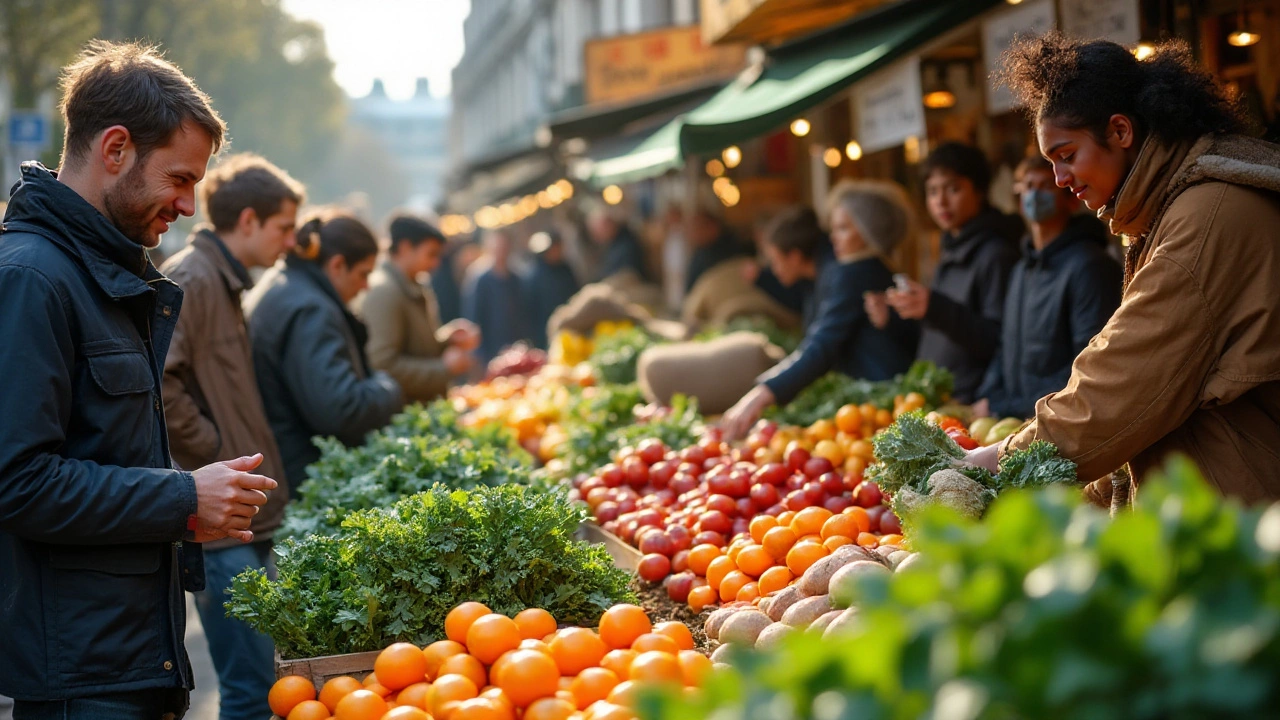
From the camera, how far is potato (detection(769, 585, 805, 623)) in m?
2.86

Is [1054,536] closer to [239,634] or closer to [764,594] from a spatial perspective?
[764,594]

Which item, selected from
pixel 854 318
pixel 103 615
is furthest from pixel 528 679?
pixel 854 318

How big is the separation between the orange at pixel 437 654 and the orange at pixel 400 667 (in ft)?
0.05

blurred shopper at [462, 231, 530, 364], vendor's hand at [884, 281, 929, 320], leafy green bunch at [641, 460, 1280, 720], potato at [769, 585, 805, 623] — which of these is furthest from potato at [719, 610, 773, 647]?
blurred shopper at [462, 231, 530, 364]

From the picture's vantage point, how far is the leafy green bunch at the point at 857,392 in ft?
16.4

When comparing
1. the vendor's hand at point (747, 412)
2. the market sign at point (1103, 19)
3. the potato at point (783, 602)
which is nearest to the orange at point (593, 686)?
the potato at point (783, 602)

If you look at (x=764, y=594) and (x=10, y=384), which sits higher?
(x=10, y=384)

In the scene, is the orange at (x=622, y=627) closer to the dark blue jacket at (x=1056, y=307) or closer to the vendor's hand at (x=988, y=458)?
the vendor's hand at (x=988, y=458)

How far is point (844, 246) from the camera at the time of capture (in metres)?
5.67

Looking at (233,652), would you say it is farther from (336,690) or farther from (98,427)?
(98,427)

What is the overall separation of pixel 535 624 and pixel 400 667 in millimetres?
341

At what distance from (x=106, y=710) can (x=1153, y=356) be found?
2.47 metres

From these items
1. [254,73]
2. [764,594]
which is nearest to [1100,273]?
[764,594]

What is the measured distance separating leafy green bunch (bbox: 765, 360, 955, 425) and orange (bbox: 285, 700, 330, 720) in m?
2.98
